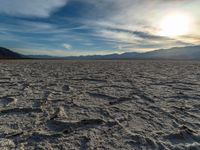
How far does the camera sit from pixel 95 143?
2.05 meters

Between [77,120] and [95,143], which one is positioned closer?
[95,143]

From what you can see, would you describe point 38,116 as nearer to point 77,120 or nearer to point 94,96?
point 77,120

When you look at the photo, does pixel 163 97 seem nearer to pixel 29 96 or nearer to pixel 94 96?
pixel 94 96

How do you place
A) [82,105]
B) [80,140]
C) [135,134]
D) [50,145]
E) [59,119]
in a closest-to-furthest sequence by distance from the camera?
[50,145] → [80,140] → [135,134] → [59,119] → [82,105]

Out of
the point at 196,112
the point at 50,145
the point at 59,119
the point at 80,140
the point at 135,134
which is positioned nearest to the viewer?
the point at 50,145

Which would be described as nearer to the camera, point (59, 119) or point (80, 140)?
point (80, 140)

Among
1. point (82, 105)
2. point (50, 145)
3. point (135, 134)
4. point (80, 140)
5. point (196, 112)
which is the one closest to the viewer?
point (50, 145)

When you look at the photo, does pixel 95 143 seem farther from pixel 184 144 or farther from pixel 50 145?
pixel 184 144

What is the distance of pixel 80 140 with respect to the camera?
2125 mm

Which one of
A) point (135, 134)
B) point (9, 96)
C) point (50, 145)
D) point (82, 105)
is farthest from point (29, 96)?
point (135, 134)

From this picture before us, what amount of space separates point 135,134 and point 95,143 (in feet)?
1.74

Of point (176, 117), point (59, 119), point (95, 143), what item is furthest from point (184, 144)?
point (59, 119)

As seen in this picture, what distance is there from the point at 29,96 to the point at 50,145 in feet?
7.59

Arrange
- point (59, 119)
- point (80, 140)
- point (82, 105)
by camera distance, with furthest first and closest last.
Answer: point (82, 105) < point (59, 119) < point (80, 140)
